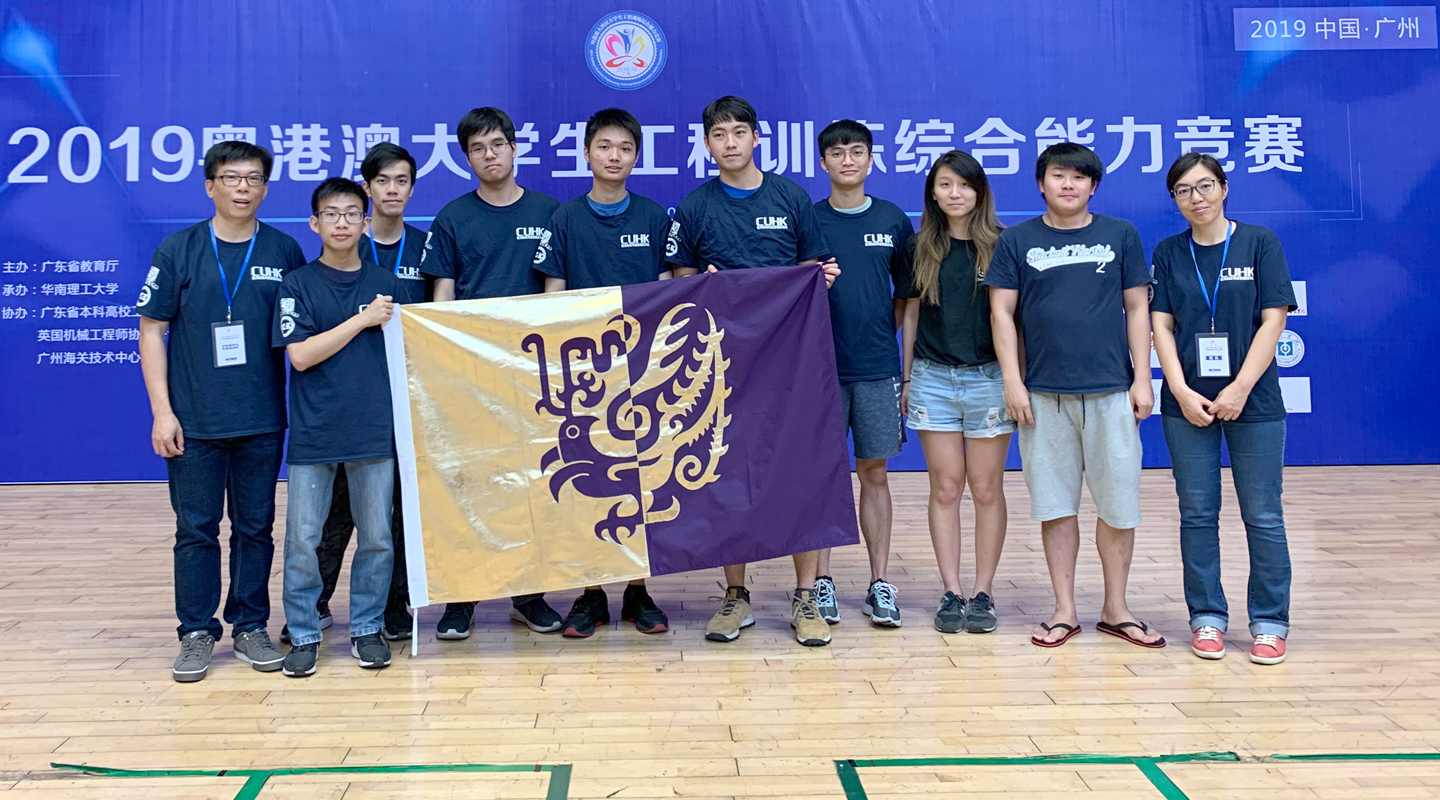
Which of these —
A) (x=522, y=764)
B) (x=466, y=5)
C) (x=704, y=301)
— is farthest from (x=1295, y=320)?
(x=522, y=764)

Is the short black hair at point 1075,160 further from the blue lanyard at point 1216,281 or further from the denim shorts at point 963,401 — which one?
the denim shorts at point 963,401

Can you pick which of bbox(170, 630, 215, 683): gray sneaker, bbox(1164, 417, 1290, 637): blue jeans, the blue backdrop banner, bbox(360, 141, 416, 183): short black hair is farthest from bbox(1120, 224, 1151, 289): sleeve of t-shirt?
the blue backdrop banner

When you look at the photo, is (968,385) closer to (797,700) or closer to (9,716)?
(797,700)

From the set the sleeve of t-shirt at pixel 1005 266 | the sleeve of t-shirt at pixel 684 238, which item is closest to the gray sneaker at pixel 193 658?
the sleeve of t-shirt at pixel 684 238

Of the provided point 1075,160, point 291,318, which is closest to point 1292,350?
point 1075,160

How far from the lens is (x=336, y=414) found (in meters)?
2.61

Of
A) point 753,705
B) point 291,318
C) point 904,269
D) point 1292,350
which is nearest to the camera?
point 753,705

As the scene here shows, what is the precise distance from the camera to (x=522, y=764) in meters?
2.03

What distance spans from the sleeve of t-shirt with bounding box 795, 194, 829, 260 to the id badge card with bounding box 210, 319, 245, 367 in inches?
58.1

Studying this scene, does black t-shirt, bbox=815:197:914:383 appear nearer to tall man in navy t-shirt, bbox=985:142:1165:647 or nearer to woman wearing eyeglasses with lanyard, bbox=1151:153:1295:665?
tall man in navy t-shirt, bbox=985:142:1165:647

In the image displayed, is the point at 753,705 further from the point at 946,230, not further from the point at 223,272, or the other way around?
the point at 223,272

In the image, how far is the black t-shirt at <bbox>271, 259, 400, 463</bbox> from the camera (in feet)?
8.48

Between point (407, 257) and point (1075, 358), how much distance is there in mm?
1871

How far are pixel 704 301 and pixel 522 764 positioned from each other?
130cm
